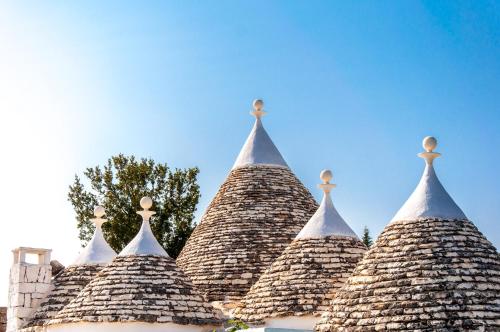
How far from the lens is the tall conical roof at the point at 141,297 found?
20.1 meters

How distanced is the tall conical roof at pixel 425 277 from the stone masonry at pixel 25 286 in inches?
332

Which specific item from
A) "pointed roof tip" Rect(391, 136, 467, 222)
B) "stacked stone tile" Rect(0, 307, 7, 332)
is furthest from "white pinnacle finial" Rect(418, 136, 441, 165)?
"stacked stone tile" Rect(0, 307, 7, 332)

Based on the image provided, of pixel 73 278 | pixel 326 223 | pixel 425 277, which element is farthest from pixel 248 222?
pixel 425 277

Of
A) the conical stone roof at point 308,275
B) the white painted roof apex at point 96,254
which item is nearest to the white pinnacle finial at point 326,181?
the conical stone roof at point 308,275

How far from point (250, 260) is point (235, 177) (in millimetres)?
2814

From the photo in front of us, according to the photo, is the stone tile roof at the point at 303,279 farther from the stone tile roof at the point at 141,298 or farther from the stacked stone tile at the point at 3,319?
the stacked stone tile at the point at 3,319

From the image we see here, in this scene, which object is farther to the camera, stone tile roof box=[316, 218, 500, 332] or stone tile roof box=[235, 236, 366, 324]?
stone tile roof box=[235, 236, 366, 324]

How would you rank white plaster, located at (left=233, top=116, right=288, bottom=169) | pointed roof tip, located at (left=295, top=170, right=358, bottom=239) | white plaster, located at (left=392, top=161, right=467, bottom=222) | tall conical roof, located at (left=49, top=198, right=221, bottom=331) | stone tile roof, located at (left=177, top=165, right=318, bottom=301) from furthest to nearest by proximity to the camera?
white plaster, located at (left=233, top=116, right=288, bottom=169) → stone tile roof, located at (left=177, top=165, right=318, bottom=301) → pointed roof tip, located at (left=295, top=170, right=358, bottom=239) → tall conical roof, located at (left=49, top=198, right=221, bottom=331) → white plaster, located at (left=392, top=161, right=467, bottom=222)

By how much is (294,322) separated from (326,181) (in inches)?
125

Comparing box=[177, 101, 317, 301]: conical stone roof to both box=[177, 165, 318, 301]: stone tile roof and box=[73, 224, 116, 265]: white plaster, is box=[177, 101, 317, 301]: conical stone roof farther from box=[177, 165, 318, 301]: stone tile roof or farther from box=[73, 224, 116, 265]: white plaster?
box=[73, 224, 116, 265]: white plaster

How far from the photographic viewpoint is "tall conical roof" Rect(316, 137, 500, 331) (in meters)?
16.2

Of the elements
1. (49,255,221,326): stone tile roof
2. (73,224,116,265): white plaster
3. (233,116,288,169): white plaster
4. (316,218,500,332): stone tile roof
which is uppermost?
(233,116,288,169): white plaster

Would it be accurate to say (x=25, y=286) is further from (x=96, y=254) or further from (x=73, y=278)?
(x=96, y=254)

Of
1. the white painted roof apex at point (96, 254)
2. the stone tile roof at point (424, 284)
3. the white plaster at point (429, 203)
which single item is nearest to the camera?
the stone tile roof at point (424, 284)
